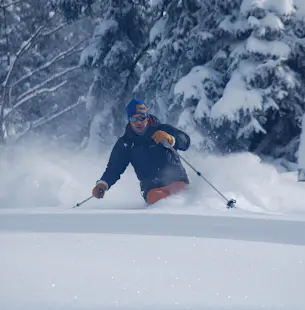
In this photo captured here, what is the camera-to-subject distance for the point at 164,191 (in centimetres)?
729

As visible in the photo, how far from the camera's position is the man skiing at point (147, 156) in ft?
24.1

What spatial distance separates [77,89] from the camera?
2880 centimetres

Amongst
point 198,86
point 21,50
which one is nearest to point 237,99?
point 198,86

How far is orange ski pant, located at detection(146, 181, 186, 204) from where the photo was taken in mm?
7148

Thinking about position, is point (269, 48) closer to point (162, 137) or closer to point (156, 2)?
point (156, 2)

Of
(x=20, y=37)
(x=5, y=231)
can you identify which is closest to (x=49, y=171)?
(x=5, y=231)

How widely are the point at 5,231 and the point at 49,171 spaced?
4903 millimetres

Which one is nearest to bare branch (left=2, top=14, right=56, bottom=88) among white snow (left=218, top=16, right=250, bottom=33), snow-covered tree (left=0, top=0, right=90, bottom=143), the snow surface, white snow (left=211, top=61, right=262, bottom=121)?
snow-covered tree (left=0, top=0, right=90, bottom=143)

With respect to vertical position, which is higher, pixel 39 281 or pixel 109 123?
pixel 109 123

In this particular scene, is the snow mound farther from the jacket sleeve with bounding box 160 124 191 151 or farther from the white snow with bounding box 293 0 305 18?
the white snow with bounding box 293 0 305 18

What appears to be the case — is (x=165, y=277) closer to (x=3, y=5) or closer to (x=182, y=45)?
(x=182, y=45)

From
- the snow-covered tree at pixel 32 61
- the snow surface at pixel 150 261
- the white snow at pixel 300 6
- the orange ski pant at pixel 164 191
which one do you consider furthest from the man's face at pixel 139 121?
the snow-covered tree at pixel 32 61

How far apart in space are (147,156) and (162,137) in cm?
51

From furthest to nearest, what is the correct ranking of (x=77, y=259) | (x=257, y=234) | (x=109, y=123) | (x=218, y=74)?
(x=109, y=123) → (x=218, y=74) → (x=257, y=234) → (x=77, y=259)
